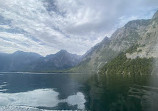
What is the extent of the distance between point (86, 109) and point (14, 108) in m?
28.2

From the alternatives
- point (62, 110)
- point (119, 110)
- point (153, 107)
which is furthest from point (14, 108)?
point (153, 107)

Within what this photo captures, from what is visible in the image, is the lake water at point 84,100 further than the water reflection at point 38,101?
No

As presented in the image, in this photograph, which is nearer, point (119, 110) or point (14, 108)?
point (119, 110)

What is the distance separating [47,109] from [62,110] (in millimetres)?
6248

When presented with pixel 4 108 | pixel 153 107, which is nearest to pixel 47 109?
pixel 4 108

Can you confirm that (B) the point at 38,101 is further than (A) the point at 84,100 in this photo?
No

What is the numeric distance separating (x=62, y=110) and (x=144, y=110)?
29.3 m

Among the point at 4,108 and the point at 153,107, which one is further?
the point at 4,108

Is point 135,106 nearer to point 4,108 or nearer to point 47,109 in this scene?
point 47,109

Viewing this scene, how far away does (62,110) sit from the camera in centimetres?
6525

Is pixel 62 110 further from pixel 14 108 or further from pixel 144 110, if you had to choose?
pixel 144 110

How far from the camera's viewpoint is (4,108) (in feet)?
226

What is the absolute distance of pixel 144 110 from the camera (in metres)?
61.5

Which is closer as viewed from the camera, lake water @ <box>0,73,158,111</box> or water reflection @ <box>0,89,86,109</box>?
lake water @ <box>0,73,158,111</box>
